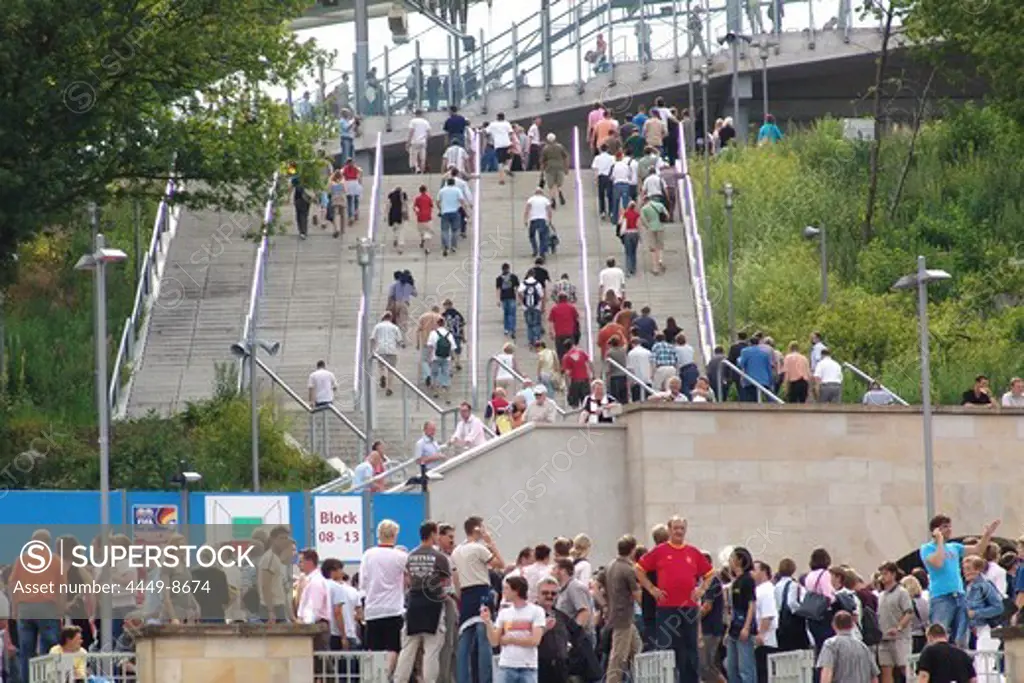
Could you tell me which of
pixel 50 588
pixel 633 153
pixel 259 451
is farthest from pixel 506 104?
pixel 50 588

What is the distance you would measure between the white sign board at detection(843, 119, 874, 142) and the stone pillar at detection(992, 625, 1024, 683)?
123ft

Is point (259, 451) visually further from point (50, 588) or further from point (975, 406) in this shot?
point (50, 588)

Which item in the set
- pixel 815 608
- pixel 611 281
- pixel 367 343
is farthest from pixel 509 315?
pixel 815 608

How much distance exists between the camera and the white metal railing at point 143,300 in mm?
51375

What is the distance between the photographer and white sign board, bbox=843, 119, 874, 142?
222ft

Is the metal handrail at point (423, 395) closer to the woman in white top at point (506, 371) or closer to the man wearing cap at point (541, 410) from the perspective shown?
the man wearing cap at point (541, 410)

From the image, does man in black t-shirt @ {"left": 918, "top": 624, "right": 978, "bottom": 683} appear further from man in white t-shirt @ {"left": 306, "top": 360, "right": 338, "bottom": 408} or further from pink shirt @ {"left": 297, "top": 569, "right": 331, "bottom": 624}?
man in white t-shirt @ {"left": 306, "top": 360, "right": 338, "bottom": 408}

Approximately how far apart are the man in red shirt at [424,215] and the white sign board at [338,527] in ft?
56.6

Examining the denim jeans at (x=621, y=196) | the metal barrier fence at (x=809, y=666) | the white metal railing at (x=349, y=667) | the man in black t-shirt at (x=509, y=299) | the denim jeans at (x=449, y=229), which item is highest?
the denim jeans at (x=621, y=196)

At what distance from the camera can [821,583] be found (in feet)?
107

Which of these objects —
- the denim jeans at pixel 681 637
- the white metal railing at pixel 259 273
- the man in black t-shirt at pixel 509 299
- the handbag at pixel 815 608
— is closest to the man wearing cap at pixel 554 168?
the white metal railing at pixel 259 273

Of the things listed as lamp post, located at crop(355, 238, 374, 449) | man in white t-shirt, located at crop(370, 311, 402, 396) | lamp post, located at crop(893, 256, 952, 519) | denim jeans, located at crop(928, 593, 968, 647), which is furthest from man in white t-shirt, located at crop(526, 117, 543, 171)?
denim jeans, located at crop(928, 593, 968, 647)

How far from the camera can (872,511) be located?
45094mm

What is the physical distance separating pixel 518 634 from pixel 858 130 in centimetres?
3938
